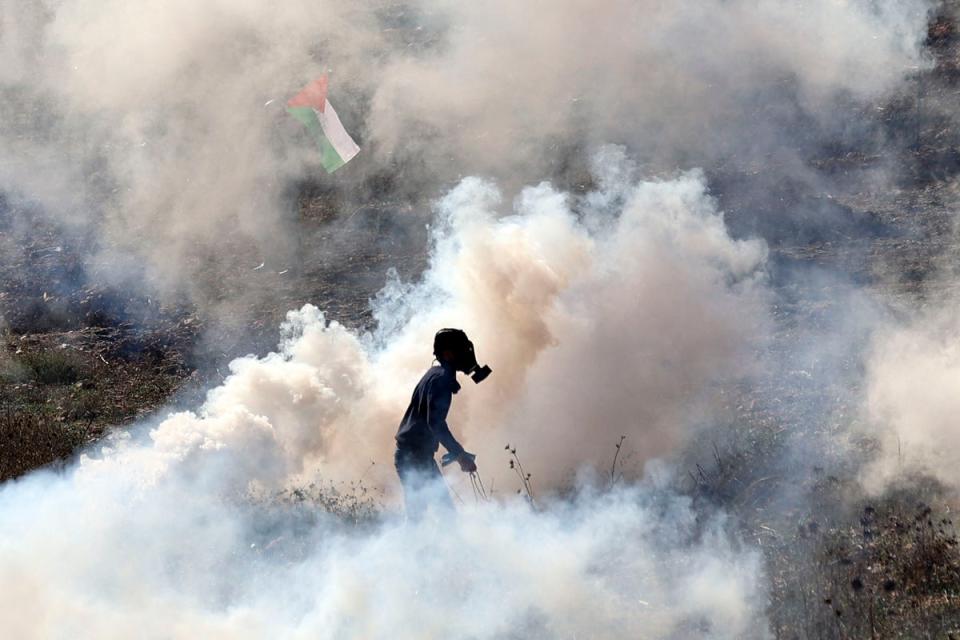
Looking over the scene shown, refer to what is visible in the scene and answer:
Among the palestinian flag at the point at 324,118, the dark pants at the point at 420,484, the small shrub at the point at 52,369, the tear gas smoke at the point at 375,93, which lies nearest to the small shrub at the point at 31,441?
the small shrub at the point at 52,369

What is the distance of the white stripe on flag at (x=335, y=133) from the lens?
41.2 feet

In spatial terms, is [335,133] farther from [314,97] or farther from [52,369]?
[52,369]

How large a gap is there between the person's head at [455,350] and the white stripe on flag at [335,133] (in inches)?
246

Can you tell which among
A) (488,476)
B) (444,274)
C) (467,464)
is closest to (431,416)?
(467,464)

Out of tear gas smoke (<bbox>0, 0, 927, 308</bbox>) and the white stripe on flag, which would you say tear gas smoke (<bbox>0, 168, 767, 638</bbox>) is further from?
tear gas smoke (<bbox>0, 0, 927, 308</bbox>)

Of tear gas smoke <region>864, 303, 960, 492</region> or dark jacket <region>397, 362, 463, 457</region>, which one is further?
tear gas smoke <region>864, 303, 960, 492</region>

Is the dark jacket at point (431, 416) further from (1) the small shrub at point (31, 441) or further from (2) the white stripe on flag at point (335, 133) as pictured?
(2) the white stripe on flag at point (335, 133)

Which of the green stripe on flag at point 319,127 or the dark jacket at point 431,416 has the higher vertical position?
the green stripe on flag at point 319,127

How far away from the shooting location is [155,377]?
12.5 m

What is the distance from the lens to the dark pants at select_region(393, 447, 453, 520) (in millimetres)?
6824

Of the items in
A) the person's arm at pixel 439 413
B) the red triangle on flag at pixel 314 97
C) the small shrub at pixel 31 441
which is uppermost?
the red triangle on flag at pixel 314 97

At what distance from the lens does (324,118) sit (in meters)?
12.6

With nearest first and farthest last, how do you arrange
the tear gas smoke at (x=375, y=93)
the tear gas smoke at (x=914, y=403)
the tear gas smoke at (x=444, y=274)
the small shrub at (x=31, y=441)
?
the tear gas smoke at (x=444, y=274)
the tear gas smoke at (x=914, y=403)
the small shrub at (x=31, y=441)
the tear gas smoke at (x=375, y=93)

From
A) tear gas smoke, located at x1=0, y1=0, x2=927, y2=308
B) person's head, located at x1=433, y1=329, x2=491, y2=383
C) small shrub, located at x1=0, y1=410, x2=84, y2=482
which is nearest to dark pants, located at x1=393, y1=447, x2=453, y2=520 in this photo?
person's head, located at x1=433, y1=329, x2=491, y2=383
